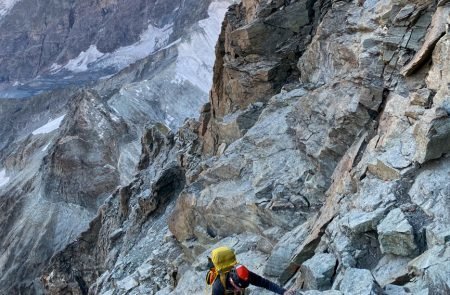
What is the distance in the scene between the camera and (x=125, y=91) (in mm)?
110125

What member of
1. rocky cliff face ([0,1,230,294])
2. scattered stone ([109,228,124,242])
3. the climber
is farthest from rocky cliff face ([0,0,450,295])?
rocky cliff face ([0,1,230,294])

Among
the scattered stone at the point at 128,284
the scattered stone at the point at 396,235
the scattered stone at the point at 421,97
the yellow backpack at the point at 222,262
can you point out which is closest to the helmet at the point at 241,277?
the yellow backpack at the point at 222,262

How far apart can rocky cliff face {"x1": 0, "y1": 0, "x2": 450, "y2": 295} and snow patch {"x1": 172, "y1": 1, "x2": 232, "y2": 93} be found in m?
95.8

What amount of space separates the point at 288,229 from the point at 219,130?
418 inches

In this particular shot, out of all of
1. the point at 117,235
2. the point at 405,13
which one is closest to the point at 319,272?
the point at 405,13

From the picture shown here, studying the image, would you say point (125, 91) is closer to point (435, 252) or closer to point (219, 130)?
point (219, 130)

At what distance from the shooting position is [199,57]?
452ft

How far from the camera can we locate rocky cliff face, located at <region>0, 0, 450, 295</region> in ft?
35.3

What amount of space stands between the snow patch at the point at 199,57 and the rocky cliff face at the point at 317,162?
95.8 meters

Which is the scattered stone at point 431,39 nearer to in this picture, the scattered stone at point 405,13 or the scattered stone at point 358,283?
the scattered stone at point 405,13

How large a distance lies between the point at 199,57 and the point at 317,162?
403ft

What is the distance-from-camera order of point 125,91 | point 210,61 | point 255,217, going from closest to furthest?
point 255,217 < point 125,91 < point 210,61

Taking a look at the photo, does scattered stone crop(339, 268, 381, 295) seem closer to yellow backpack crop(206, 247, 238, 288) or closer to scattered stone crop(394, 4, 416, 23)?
yellow backpack crop(206, 247, 238, 288)

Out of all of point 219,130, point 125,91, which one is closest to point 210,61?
point 125,91
